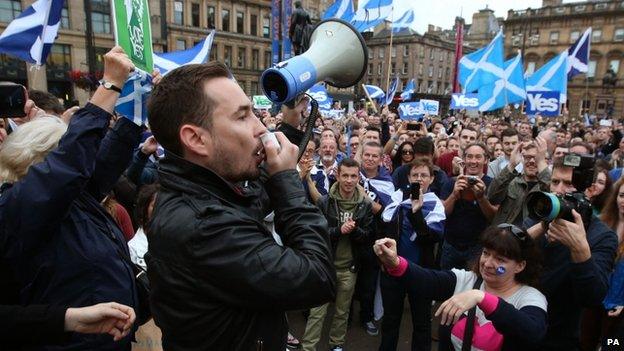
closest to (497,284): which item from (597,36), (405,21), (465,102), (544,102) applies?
(544,102)

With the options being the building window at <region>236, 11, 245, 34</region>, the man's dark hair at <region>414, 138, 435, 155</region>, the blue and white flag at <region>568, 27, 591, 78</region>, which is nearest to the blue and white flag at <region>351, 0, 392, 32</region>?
the blue and white flag at <region>568, 27, 591, 78</region>

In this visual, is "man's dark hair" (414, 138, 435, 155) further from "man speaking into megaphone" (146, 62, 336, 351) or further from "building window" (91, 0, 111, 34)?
"building window" (91, 0, 111, 34)

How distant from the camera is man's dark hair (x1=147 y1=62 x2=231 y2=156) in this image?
4.19ft

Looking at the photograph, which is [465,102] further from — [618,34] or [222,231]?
[618,34]

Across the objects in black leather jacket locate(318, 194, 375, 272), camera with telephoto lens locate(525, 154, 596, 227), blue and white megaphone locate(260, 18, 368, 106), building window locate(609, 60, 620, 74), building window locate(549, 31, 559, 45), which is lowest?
black leather jacket locate(318, 194, 375, 272)

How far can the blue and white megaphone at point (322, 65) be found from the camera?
164 centimetres

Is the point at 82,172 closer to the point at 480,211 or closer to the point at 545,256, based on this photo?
the point at 545,256

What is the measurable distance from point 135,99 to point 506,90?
36.8 ft

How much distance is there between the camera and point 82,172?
5.36 ft

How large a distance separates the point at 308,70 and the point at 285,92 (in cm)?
17

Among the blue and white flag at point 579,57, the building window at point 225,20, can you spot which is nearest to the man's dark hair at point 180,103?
the blue and white flag at point 579,57

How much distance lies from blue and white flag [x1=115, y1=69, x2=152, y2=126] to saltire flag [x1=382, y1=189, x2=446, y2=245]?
241 cm

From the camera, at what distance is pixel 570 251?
227 cm

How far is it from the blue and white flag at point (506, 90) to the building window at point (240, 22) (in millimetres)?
36678
